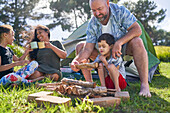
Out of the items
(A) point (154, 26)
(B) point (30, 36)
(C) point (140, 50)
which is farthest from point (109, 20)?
(A) point (154, 26)

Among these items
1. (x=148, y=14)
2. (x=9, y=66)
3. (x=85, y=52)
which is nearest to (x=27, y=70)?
(x=9, y=66)

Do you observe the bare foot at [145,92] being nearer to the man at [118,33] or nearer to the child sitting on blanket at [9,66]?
the man at [118,33]

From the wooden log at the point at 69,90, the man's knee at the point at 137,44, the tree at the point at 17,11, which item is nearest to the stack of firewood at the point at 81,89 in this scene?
the wooden log at the point at 69,90

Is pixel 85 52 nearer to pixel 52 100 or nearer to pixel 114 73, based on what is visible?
pixel 114 73

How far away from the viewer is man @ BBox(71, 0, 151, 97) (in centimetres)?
180

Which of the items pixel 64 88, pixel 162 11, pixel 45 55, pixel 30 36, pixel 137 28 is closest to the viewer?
pixel 64 88

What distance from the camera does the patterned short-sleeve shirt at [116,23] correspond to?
192 centimetres

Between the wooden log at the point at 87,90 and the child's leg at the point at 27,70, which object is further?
the child's leg at the point at 27,70

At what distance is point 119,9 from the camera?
1961 mm

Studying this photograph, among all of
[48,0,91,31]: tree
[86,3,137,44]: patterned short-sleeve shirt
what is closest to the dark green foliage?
[48,0,91,31]: tree

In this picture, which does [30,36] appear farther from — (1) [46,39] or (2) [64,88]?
(2) [64,88]

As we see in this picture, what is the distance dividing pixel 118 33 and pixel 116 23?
0.40 feet

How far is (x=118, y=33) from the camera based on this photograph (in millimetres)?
2051

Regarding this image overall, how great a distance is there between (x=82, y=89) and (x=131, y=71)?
2.07m
